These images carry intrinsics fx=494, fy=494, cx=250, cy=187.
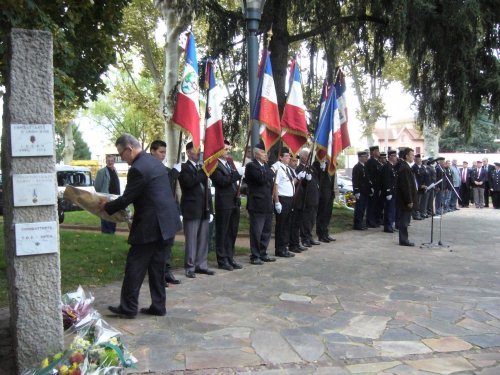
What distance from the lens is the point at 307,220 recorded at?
34.9 feet

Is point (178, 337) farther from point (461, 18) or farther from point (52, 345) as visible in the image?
point (461, 18)

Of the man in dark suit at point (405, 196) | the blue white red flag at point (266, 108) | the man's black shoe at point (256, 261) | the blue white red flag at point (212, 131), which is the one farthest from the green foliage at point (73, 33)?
the man in dark suit at point (405, 196)

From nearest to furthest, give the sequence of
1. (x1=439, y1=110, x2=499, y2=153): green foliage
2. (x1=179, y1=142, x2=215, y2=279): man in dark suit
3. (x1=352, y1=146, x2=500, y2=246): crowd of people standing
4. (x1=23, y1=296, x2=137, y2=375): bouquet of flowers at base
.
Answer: (x1=23, y1=296, x2=137, y2=375): bouquet of flowers at base
(x1=179, y1=142, x2=215, y2=279): man in dark suit
(x1=352, y1=146, x2=500, y2=246): crowd of people standing
(x1=439, y1=110, x2=499, y2=153): green foliage

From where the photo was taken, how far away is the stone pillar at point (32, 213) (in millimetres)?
3971

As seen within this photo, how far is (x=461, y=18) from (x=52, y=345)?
1099cm

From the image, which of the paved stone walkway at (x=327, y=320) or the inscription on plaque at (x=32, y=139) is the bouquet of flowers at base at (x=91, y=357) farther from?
the inscription on plaque at (x=32, y=139)

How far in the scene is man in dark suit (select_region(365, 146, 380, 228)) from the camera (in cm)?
1357

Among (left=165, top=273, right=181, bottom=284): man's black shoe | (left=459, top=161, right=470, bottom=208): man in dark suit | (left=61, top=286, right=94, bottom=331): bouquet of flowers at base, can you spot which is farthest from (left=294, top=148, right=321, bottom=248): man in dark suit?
(left=459, top=161, right=470, bottom=208): man in dark suit

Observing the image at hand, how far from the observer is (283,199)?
9.37 meters

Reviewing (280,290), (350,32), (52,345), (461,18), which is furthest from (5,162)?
(350,32)

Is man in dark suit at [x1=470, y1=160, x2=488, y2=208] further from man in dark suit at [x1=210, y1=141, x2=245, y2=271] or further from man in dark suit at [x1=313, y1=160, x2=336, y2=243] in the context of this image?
man in dark suit at [x1=210, y1=141, x2=245, y2=271]

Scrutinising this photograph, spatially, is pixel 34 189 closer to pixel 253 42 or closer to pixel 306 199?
pixel 253 42

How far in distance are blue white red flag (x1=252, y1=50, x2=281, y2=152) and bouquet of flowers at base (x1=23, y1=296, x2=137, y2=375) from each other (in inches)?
216

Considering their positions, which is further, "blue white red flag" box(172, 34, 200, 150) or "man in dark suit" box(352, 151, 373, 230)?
"man in dark suit" box(352, 151, 373, 230)
